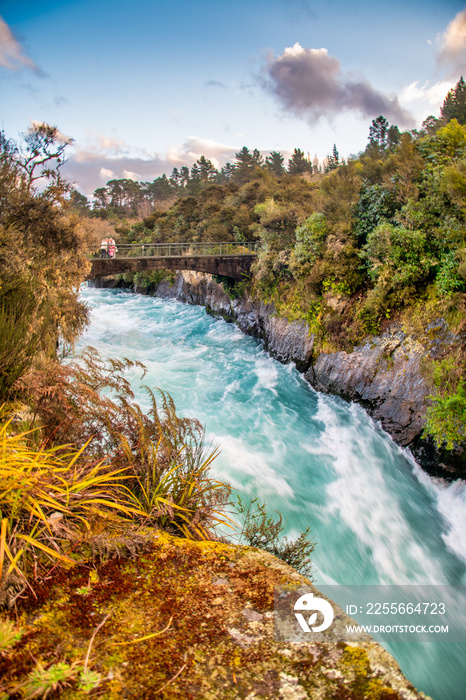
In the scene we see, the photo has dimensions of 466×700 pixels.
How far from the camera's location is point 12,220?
10.4 m

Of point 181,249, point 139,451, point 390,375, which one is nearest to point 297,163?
point 181,249

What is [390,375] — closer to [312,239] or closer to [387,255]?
[387,255]

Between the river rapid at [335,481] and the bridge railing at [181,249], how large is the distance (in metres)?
9.04

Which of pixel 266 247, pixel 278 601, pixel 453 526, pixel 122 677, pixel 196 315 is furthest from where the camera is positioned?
pixel 196 315

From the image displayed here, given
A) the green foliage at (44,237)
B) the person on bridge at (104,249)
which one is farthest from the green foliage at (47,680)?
the person on bridge at (104,249)

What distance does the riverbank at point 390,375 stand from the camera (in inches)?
344

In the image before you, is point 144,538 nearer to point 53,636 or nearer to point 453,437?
point 53,636

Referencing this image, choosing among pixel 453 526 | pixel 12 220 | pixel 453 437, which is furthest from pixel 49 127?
pixel 453 526

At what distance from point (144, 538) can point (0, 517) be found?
32.7 inches

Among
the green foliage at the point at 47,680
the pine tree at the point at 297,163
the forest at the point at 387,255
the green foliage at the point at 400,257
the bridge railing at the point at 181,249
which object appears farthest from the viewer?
the pine tree at the point at 297,163

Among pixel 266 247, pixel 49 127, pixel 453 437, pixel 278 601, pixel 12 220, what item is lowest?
pixel 453 437

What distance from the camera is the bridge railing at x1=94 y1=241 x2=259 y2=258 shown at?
22047 mm

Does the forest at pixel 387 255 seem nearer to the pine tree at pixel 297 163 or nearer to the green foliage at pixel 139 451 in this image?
the green foliage at pixel 139 451

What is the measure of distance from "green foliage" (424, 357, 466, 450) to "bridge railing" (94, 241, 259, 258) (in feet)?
54.5
